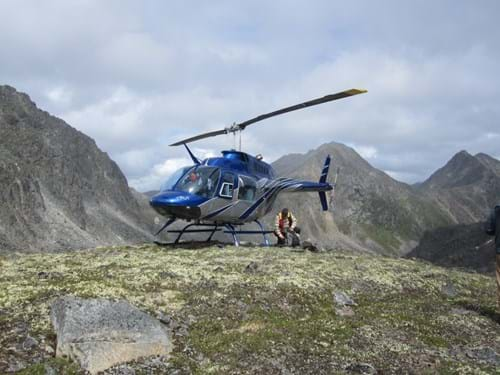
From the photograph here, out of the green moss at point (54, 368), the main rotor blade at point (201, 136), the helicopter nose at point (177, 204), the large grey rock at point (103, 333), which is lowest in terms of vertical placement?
the green moss at point (54, 368)

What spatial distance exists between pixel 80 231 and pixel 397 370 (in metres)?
89.1

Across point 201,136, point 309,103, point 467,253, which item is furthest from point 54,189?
point 467,253

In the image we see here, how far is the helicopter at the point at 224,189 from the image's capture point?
20641mm

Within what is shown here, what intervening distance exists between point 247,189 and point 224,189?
2.39m

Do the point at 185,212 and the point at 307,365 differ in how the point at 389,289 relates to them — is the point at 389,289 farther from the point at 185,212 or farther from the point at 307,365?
the point at 185,212

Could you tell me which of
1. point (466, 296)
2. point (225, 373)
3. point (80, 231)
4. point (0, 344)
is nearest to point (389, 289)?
point (466, 296)

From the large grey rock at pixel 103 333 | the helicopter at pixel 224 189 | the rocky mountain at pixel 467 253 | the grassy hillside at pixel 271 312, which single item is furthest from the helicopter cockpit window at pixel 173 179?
the rocky mountain at pixel 467 253

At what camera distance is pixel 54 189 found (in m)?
105

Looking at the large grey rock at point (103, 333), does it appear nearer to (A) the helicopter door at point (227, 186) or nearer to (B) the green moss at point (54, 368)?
(B) the green moss at point (54, 368)

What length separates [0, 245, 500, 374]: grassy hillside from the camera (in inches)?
362

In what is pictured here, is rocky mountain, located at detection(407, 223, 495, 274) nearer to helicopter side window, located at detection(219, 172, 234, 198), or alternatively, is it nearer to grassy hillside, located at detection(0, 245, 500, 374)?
helicopter side window, located at detection(219, 172, 234, 198)

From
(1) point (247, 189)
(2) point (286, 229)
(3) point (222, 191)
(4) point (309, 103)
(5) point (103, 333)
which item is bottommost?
(5) point (103, 333)

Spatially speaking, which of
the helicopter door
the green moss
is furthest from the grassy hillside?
the helicopter door

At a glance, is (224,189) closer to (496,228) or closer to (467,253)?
(496,228)
